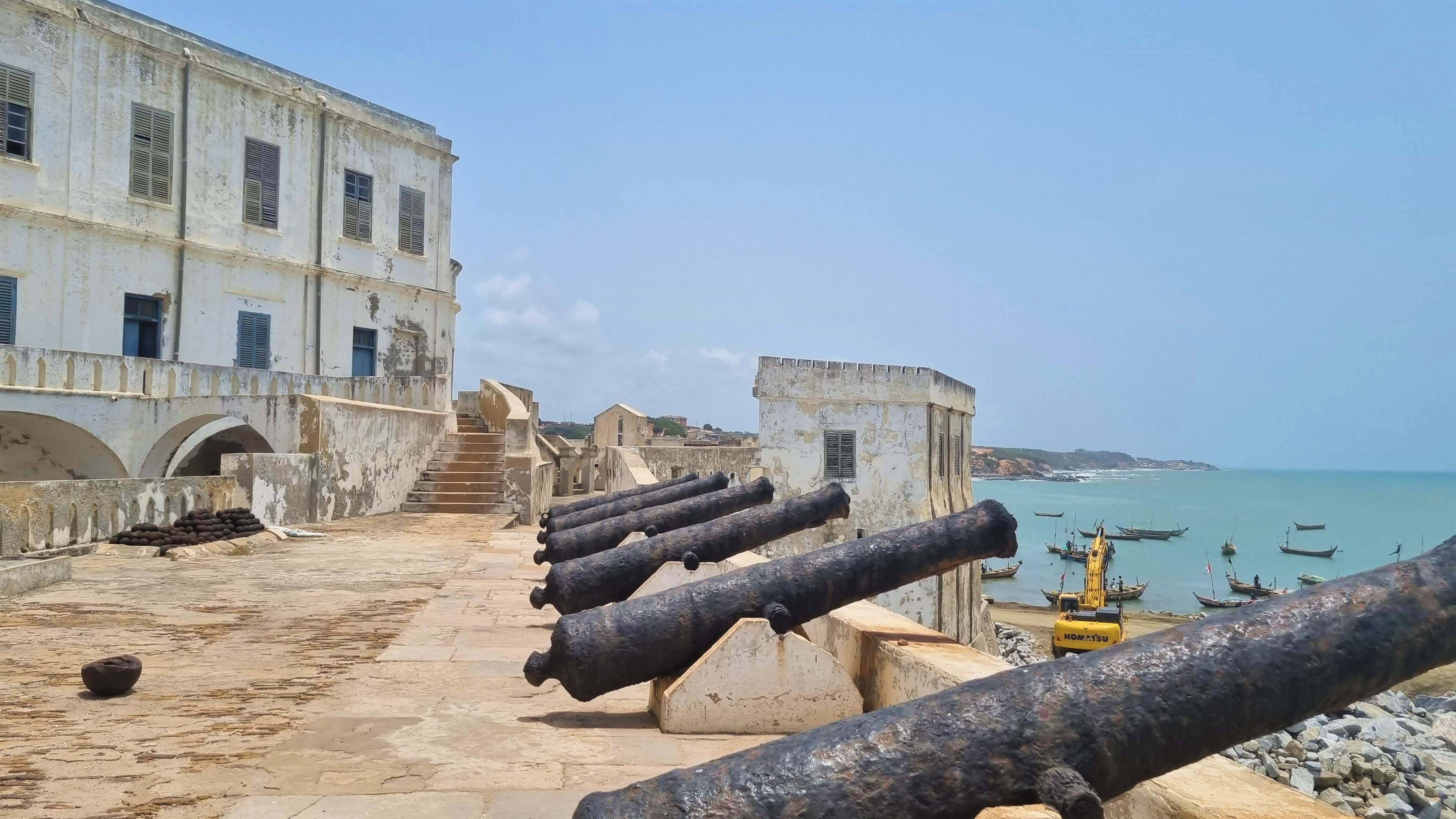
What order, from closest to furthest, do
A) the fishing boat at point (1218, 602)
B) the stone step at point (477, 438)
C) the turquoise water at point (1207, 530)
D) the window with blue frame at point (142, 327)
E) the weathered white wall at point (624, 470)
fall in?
the weathered white wall at point (624, 470)
the stone step at point (477, 438)
the window with blue frame at point (142, 327)
the fishing boat at point (1218, 602)
the turquoise water at point (1207, 530)

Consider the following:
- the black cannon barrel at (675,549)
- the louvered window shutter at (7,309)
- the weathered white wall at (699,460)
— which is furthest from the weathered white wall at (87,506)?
the weathered white wall at (699,460)

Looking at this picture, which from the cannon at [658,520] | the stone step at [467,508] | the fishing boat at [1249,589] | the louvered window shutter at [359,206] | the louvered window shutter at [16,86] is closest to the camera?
the cannon at [658,520]

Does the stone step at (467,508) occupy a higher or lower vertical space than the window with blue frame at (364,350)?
lower

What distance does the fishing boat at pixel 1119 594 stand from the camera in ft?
131

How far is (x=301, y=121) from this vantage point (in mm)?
23484

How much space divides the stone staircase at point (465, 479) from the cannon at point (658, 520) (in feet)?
34.2

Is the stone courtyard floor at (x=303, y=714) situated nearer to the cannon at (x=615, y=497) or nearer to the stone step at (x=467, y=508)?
the cannon at (x=615, y=497)

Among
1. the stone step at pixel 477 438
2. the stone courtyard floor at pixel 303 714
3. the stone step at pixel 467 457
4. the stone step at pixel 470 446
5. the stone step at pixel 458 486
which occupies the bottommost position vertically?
the stone courtyard floor at pixel 303 714

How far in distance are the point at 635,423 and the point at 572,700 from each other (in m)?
28.4

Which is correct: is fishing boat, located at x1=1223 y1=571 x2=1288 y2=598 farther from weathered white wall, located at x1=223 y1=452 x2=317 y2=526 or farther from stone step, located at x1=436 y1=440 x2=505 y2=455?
weathered white wall, located at x1=223 y1=452 x2=317 y2=526

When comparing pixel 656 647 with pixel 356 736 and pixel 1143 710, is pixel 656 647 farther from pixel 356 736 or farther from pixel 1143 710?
pixel 1143 710

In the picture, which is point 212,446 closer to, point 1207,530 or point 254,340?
point 254,340

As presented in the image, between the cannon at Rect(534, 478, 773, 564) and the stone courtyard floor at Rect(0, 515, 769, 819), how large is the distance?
576 mm

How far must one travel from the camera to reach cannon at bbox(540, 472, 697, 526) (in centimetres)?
912
